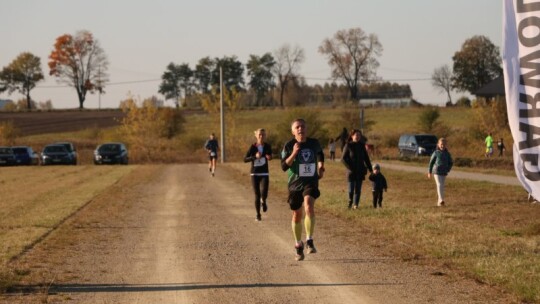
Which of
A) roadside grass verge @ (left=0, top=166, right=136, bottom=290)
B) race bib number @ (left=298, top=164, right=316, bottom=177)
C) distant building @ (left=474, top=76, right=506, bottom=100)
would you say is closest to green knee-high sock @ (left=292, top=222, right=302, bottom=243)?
race bib number @ (left=298, top=164, right=316, bottom=177)

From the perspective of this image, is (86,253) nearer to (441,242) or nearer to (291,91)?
(441,242)

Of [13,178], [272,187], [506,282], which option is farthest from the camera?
[13,178]

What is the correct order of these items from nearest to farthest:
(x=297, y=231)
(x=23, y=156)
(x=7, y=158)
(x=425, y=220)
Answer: (x=297, y=231), (x=425, y=220), (x=7, y=158), (x=23, y=156)

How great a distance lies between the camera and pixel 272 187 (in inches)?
1065

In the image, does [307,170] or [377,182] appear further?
[377,182]

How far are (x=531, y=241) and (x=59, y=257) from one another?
22.2 ft

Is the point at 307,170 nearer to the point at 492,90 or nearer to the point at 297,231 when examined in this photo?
the point at 297,231

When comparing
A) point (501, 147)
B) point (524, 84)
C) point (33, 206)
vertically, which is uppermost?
point (524, 84)

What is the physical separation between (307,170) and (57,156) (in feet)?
139

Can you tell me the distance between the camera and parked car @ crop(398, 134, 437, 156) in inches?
2018

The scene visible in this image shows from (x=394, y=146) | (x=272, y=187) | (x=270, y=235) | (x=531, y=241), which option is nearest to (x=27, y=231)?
(x=270, y=235)

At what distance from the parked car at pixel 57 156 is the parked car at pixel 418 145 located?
2061 cm

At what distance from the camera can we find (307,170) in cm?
1133

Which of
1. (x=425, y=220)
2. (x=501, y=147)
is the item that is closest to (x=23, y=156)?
(x=501, y=147)
